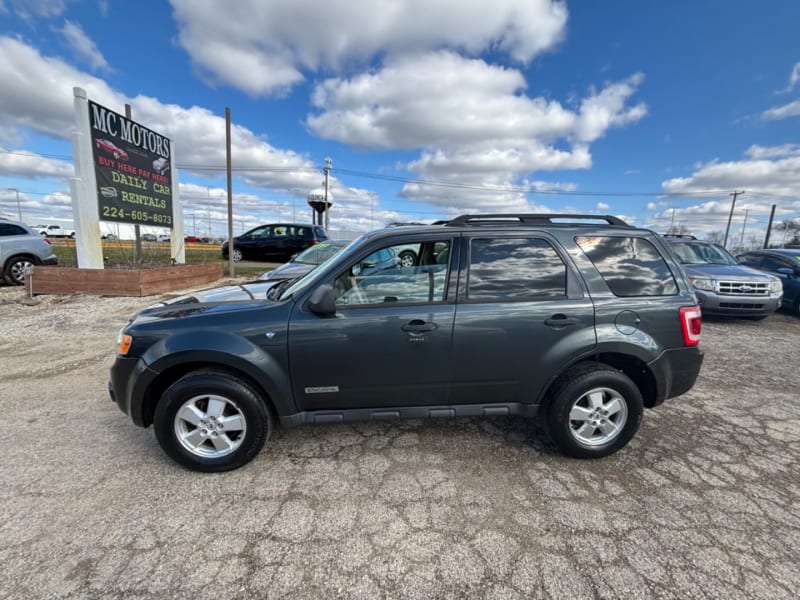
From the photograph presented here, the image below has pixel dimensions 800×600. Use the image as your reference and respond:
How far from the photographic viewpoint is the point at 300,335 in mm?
2471

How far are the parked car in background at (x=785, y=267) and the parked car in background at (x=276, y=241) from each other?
46.1 feet

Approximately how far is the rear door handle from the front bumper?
6.07 m

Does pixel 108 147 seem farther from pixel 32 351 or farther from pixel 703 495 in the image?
pixel 703 495

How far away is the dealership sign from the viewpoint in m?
8.38

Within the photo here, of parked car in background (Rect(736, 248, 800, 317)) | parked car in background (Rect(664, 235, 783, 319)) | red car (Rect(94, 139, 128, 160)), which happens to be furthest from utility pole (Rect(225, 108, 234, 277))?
parked car in background (Rect(736, 248, 800, 317))

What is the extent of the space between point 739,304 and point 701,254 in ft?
6.00

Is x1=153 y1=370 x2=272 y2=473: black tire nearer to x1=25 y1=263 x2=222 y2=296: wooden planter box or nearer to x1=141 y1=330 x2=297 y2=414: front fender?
x1=141 y1=330 x2=297 y2=414: front fender

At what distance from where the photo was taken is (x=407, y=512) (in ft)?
7.34

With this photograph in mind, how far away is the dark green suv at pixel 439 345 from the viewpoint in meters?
2.47

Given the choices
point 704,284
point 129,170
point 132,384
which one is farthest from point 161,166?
point 704,284

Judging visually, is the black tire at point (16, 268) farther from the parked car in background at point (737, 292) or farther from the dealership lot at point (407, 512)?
the parked car in background at point (737, 292)

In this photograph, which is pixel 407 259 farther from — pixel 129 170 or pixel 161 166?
pixel 161 166

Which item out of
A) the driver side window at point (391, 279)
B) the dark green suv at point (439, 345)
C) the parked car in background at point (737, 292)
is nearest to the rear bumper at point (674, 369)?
the dark green suv at point (439, 345)

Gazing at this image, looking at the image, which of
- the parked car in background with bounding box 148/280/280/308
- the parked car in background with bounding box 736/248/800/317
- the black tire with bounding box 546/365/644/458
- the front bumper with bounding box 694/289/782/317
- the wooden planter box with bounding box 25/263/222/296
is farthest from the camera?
the parked car in background with bounding box 736/248/800/317
